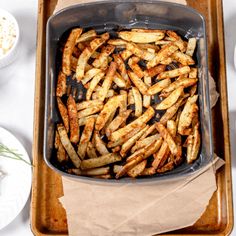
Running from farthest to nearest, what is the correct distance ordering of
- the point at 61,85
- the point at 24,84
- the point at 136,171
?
the point at 24,84 → the point at 61,85 → the point at 136,171

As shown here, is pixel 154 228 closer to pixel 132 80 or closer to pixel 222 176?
pixel 222 176

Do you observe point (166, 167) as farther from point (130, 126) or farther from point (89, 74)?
point (89, 74)

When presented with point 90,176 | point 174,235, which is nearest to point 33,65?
point 90,176

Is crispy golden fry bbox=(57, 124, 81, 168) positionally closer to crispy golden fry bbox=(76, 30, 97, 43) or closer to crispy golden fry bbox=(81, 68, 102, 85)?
crispy golden fry bbox=(81, 68, 102, 85)

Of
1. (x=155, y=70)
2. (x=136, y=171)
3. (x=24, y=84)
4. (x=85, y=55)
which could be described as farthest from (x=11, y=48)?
(x=136, y=171)

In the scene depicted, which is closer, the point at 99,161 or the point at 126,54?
the point at 99,161
